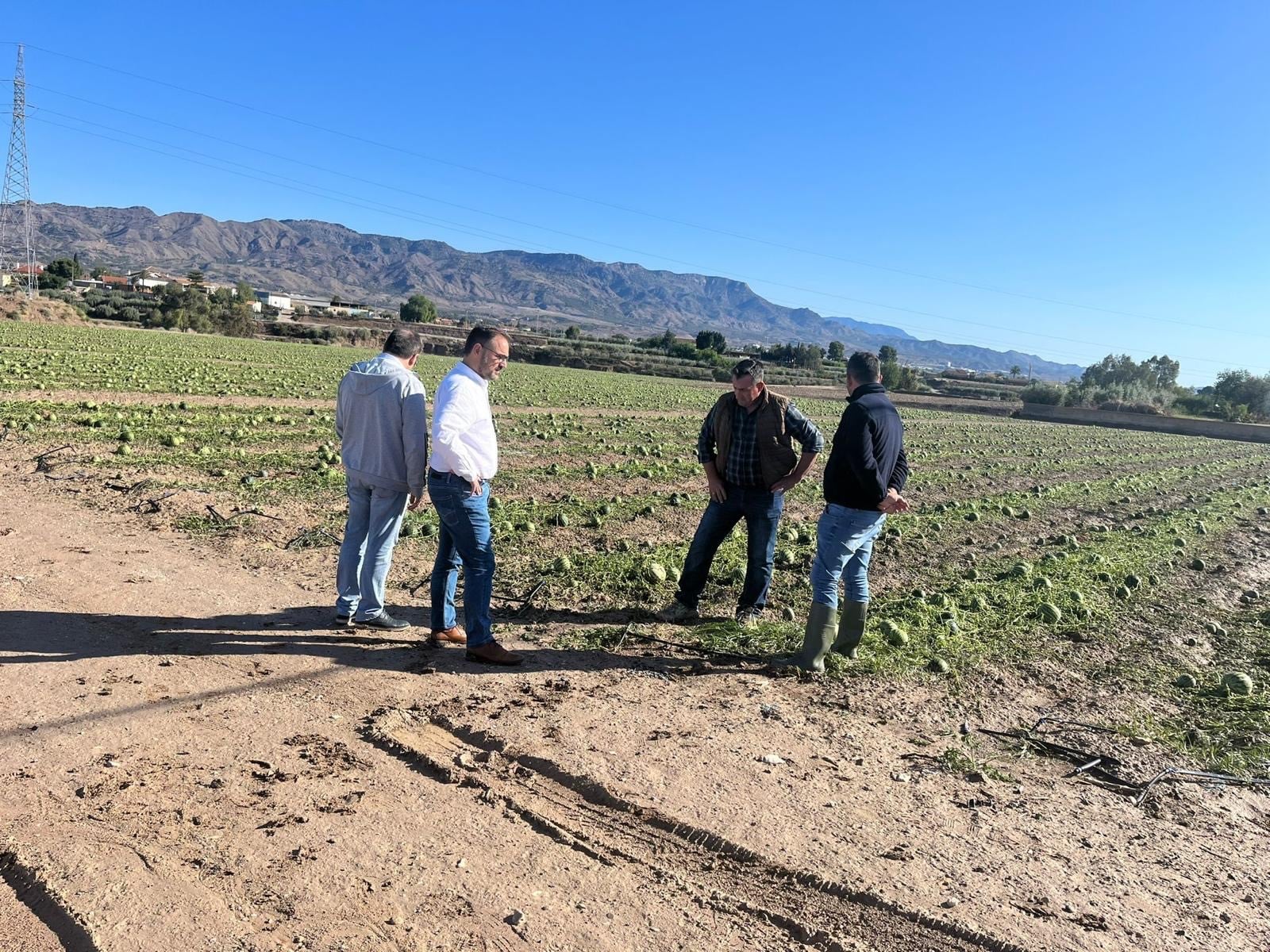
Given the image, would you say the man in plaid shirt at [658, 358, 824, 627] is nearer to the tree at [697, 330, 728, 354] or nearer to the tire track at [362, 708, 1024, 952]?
the tire track at [362, 708, 1024, 952]

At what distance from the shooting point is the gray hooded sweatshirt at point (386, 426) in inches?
268

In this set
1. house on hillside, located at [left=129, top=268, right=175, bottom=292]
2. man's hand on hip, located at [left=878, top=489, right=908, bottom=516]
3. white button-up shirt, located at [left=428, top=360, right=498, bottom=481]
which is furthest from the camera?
house on hillside, located at [left=129, top=268, right=175, bottom=292]

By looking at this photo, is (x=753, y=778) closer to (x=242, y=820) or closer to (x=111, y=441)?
(x=242, y=820)

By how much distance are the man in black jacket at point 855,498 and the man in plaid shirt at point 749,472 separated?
85cm

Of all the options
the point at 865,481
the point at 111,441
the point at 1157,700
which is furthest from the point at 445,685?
the point at 111,441

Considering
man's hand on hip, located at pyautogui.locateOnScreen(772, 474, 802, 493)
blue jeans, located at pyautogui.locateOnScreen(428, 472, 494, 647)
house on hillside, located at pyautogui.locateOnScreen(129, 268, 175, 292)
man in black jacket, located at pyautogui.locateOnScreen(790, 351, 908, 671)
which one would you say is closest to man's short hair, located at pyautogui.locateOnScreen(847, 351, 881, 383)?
man in black jacket, located at pyautogui.locateOnScreen(790, 351, 908, 671)

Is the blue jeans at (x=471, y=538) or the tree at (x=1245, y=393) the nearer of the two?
the blue jeans at (x=471, y=538)

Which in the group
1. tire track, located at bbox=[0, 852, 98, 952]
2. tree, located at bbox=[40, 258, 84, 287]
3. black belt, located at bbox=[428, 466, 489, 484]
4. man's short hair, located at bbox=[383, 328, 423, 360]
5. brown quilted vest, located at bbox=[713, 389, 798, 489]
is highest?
tree, located at bbox=[40, 258, 84, 287]

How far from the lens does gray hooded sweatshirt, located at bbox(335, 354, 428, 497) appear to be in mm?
6797

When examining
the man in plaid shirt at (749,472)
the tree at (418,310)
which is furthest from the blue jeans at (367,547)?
the tree at (418,310)

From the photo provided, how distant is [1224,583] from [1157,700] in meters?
5.80

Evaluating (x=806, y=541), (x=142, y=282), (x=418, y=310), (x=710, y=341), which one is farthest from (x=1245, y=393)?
(x=142, y=282)

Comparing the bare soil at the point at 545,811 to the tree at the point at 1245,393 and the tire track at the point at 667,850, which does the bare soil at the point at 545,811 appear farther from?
the tree at the point at 1245,393

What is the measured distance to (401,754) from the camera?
5008mm
